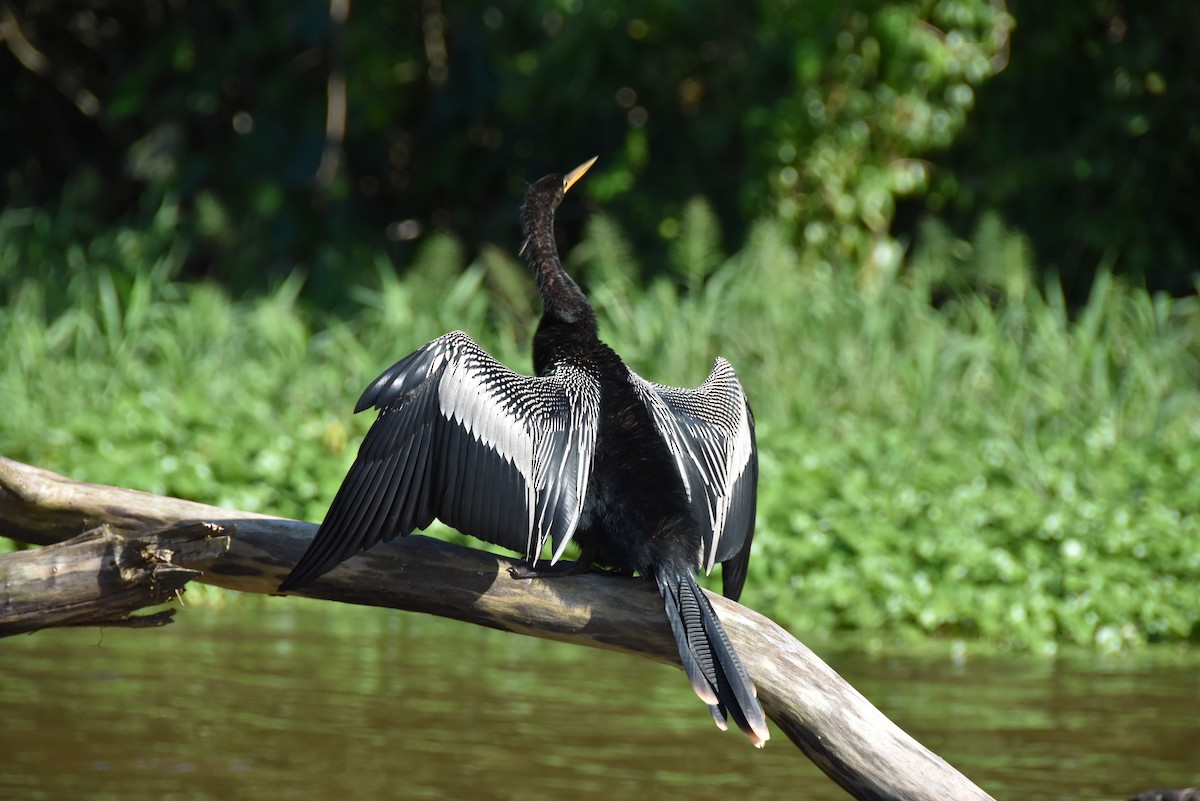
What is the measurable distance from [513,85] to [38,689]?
572 cm

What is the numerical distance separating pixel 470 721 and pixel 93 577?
6.56ft

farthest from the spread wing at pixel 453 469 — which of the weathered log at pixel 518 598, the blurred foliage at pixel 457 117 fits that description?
the blurred foliage at pixel 457 117

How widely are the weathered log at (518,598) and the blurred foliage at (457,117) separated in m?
5.79

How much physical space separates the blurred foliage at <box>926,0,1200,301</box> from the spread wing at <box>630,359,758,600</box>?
591 cm

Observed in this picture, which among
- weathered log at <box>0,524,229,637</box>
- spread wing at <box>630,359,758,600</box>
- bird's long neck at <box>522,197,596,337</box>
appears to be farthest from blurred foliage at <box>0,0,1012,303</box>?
weathered log at <box>0,524,229,637</box>

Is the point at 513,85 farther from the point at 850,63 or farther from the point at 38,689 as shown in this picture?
the point at 38,689

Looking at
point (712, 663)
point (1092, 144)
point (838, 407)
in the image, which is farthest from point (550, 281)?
point (1092, 144)

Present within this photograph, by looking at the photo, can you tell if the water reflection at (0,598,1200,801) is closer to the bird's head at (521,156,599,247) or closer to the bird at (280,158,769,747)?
the bird at (280,158,769,747)

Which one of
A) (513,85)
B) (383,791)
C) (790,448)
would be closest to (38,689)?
(383,791)

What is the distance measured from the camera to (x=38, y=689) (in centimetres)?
462

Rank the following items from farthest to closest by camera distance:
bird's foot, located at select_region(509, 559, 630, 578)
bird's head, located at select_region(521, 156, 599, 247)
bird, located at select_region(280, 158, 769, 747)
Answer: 1. bird's head, located at select_region(521, 156, 599, 247)
2. bird's foot, located at select_region(509, 559, 630, 578)
3. bird, located at select_region(280, 158, 769, 747)

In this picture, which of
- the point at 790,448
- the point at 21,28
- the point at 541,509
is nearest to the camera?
the point at 541,509

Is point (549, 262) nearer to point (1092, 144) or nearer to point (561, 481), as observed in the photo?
point (561, 481)

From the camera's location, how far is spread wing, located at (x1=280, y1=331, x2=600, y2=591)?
264cm
